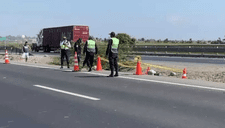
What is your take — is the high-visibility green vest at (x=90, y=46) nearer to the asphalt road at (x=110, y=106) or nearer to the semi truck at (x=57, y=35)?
the asphalt road at (x=110, y=106)

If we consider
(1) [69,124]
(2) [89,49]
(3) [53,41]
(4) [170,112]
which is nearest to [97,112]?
(1) [69,124]

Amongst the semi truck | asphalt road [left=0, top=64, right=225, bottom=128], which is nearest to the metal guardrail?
the semi truck

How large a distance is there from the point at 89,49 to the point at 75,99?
26.1 ft

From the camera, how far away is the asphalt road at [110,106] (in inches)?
238

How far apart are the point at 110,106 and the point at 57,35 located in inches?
1621

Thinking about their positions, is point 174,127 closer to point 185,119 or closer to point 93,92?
point 185,119

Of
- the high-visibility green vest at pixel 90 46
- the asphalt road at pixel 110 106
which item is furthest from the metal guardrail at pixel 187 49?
the asphalt road at pixel 110 106

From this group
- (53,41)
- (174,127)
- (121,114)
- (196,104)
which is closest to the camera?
(174,127)

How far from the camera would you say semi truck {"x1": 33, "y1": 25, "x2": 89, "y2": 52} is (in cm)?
4300

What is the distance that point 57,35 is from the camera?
47.5m

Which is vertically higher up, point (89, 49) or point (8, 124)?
point (89, 49)

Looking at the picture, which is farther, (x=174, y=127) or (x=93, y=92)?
(x=93, y=92)

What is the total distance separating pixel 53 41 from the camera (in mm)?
49281

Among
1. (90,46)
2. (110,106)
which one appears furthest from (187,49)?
(110,106)
